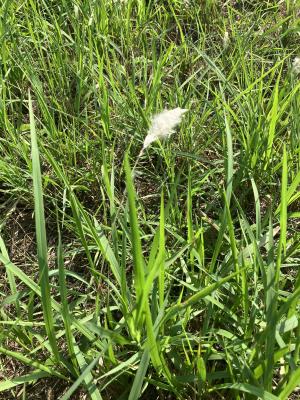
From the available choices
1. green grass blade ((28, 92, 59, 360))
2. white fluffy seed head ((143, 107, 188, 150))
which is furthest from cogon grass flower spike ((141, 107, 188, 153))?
green grass blade ((28, 92, 59, 360))

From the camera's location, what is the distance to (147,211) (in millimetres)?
1474

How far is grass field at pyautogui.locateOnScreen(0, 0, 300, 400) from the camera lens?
99cm

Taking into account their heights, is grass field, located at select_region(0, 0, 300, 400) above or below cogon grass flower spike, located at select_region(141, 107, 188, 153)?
below

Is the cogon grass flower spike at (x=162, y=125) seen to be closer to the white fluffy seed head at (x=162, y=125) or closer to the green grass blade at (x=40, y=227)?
the white fluffy seed head at (x=162, y=125)

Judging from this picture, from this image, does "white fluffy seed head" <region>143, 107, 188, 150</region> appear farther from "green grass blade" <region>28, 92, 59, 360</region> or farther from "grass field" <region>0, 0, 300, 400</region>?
"green grass blade" <region>28, 92, 59, 360</region>

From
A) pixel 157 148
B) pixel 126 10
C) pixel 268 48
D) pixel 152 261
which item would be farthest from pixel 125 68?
pixel 152 261

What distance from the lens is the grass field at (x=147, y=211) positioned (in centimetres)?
99

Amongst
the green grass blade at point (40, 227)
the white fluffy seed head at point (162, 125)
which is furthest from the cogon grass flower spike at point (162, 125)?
the green grass blade at point (40, 227)

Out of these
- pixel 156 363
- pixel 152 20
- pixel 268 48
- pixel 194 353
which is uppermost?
pixel 152 20

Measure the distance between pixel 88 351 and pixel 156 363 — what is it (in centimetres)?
21

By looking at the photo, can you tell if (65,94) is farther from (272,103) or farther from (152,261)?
(152,261)

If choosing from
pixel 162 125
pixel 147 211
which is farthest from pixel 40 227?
pixel 147 211

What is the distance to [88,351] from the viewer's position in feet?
3.70

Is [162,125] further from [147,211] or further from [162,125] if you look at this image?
[147,211]
